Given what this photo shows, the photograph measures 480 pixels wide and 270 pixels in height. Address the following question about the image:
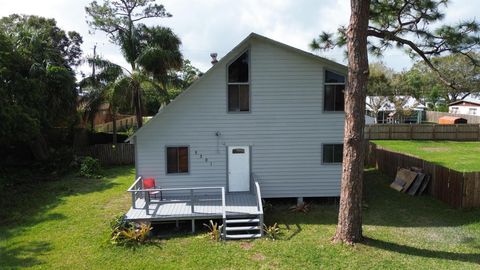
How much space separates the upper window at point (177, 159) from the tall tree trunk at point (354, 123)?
5.96 m

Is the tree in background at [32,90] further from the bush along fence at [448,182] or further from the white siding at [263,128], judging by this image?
the bush along fence at [448,182]

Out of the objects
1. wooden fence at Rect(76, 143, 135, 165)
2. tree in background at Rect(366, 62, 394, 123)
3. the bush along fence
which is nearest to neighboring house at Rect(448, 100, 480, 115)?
tree in background at Rect(366, 62, 394, 123)

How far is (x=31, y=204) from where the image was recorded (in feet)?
47.0

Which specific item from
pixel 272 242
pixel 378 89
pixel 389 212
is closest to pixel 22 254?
pixel 272 242

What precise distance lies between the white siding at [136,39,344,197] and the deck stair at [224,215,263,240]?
2360 millimetres

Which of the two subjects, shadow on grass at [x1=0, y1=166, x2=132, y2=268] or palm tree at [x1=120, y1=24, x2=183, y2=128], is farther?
palm tree at [x1=120, y1=24, x2=183, y2=128]

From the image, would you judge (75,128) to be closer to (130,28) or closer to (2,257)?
(130,28)

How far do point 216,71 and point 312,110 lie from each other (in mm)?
3799

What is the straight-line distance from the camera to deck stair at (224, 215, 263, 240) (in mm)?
10727

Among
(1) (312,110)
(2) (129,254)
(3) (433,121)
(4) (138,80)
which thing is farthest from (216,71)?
(3) (433,121)

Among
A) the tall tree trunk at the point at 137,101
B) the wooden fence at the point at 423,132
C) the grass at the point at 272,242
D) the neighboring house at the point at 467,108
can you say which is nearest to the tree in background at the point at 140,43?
the tall tree trunk at the point at 137,101

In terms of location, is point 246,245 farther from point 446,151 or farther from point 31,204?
point 446,151

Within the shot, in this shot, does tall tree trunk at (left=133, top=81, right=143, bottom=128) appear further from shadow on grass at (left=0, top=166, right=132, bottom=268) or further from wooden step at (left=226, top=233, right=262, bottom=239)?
wooden step at (left=226, top=233, right=262, bottom=239)

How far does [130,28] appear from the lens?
24.2 meters
